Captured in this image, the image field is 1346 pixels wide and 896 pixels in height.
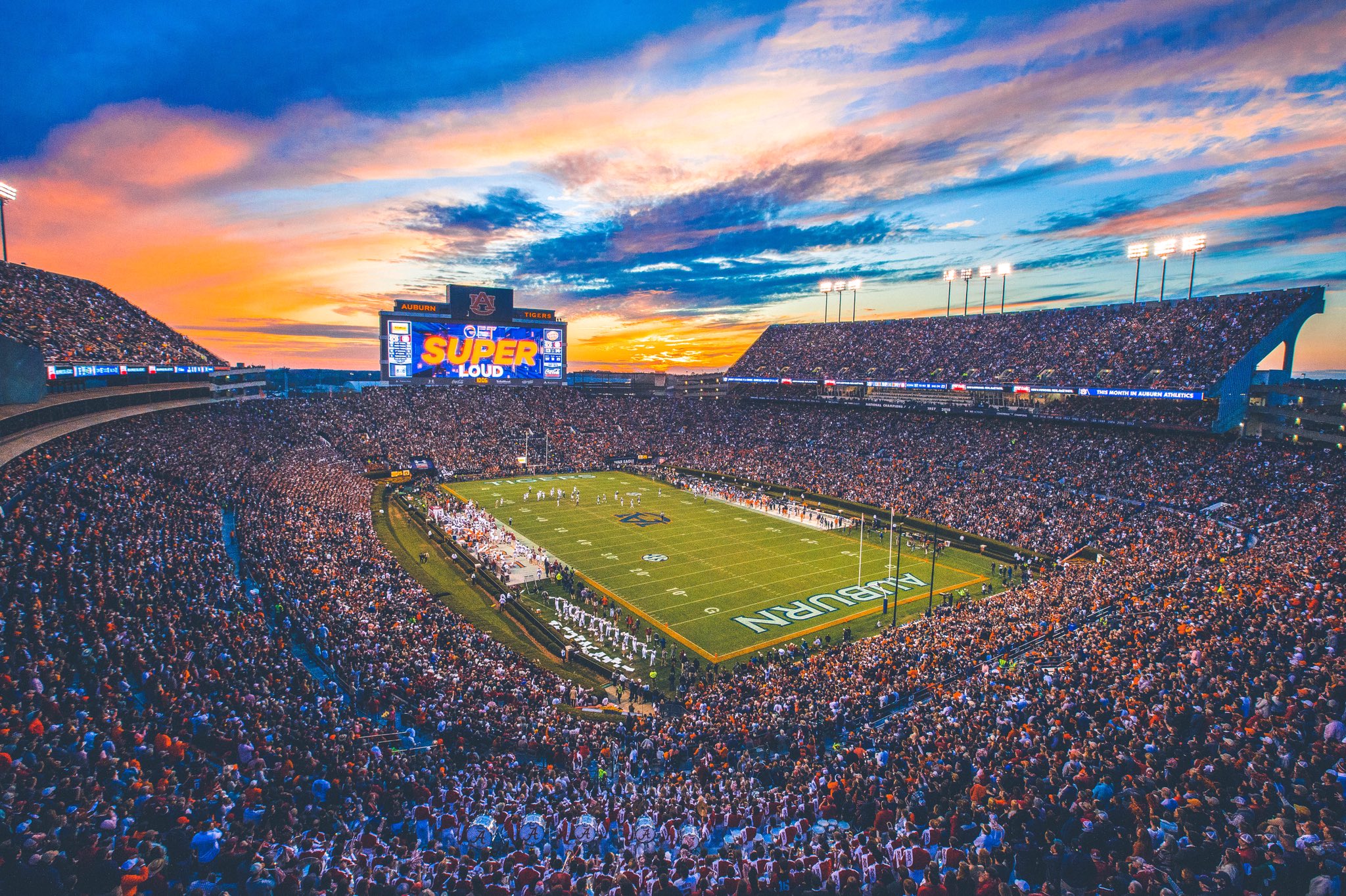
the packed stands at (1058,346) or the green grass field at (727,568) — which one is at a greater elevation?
the packed stands at (1058,346)

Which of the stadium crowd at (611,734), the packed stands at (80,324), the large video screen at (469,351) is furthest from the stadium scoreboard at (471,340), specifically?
the stadium crowd at (611,734)

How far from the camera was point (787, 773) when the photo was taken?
1306cm

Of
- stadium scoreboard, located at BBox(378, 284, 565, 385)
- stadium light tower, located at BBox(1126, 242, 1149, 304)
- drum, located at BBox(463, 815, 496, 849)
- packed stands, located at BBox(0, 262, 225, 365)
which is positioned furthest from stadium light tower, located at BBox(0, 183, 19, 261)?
stadium light tower, located at BBox(1126, 242, 1149, 304)

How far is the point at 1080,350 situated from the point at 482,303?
51.2 m

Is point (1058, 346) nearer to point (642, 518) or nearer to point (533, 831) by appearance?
point (642, 518)

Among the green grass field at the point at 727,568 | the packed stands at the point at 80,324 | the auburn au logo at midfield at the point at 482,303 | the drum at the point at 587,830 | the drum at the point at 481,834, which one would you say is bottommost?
the green grass field at the point at 727,568

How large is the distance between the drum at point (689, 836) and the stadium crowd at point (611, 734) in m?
0.11

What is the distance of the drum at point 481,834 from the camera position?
9305mm

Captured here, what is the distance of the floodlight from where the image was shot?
41812 mm

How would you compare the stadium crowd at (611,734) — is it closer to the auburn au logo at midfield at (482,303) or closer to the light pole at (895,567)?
the light pole at (895,567)

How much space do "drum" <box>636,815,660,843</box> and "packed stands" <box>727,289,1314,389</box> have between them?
146ft

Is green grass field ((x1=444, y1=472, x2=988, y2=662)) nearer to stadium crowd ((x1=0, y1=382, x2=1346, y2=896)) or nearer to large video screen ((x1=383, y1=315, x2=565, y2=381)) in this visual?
stadium crowd ((x1=0, y1=382, x2=1346, y2=896))

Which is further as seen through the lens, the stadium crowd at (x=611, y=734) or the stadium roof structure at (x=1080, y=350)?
the stadium roof structure at (x=1080, y=350)

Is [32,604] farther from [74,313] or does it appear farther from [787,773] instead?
[74,313]
